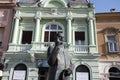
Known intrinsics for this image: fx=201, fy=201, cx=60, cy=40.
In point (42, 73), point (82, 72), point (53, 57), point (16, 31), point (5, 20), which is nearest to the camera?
point (53, 57)

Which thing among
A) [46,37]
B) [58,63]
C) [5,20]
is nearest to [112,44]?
[46,37]

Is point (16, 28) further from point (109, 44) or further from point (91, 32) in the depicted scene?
point (109, 44)

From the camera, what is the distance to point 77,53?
16.4 m

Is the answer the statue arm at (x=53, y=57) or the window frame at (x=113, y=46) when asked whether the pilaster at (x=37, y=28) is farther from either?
the statue arm at (x=53, y=57)

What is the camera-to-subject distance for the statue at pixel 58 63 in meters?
5.27

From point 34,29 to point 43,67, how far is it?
3.92 meters

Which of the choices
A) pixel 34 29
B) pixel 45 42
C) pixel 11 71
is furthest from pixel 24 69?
pixel 34 29

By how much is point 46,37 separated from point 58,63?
12788 mm

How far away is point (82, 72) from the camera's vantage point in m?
16.0

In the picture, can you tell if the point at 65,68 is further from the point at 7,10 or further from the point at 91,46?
the point at 7,10

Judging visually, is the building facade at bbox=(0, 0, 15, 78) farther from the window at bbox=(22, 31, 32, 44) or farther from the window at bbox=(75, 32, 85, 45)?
the window at bbox=(75, 32, 85, 45)

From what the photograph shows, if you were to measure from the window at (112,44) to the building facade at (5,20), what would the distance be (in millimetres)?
9122

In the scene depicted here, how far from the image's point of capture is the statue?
17.3 ft

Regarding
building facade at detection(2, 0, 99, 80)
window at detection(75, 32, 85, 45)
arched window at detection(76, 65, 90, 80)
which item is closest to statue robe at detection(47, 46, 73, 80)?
building facade at detection(2, 0, 99, 80)
